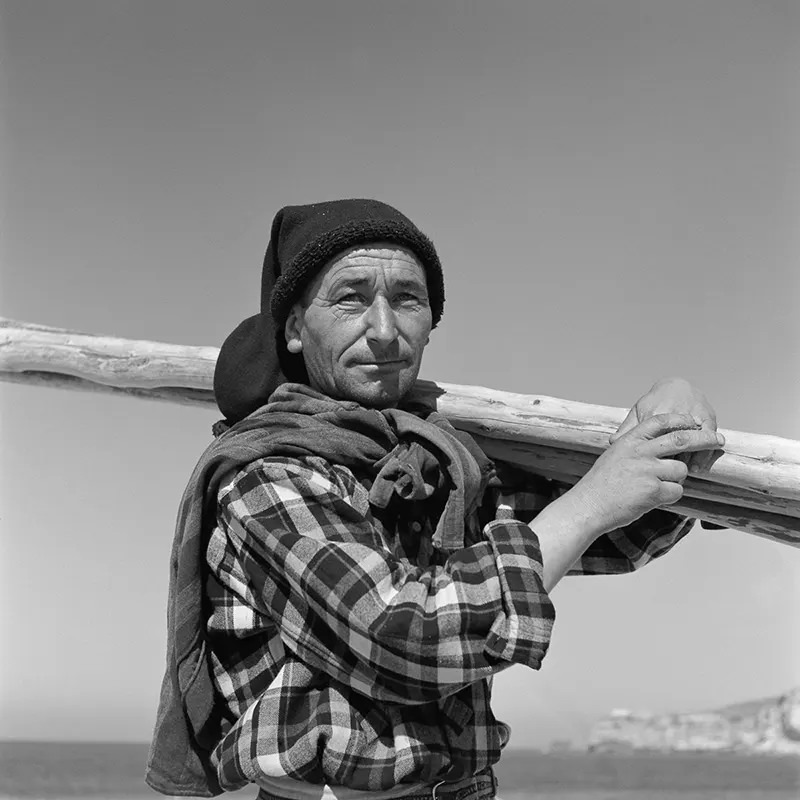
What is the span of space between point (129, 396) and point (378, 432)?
1.93 m

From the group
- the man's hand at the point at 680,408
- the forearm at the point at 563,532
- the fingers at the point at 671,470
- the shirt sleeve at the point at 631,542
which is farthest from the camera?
the shirt sleeve at the point at 631,542

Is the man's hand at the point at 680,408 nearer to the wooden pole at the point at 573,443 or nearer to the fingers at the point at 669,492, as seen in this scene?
the wooden pole at the point at 573,443

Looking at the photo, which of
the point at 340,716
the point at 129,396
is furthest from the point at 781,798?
the point at 340,716

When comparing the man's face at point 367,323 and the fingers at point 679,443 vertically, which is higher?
the man's face at point 367,323

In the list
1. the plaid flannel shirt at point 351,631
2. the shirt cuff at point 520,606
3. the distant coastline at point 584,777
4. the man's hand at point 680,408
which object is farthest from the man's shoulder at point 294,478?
the distant coastline at point 584,777

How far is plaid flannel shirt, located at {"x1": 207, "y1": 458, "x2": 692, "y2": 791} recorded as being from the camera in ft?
5.13

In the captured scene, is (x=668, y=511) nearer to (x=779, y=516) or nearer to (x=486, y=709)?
(x=779, y=516)

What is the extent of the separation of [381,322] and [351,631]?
668 millimetres

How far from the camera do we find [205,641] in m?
1.90

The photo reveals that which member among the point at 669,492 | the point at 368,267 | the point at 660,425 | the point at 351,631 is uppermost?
the point at 368,267

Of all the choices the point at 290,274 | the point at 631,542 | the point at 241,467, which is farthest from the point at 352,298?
the point at 631,542

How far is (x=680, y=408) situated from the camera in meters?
1.96

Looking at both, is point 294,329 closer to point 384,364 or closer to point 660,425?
point 384,364

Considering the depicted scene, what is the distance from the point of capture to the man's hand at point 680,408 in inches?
77.0
